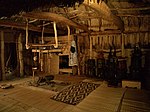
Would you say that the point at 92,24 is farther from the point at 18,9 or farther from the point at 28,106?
the point at 18,9

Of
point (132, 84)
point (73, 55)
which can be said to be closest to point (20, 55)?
point (73, 55)

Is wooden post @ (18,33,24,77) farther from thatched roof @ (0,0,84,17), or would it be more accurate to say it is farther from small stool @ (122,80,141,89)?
thatched roof @ (0,0,84,17)

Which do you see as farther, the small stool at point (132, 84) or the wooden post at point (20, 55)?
the wooden post at point (20, 55)

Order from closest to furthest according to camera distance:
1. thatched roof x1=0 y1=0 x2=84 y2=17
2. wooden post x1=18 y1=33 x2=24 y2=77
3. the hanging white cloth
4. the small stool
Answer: thatched roof x1=0 y1=0 x2=84 y2=17
the small stool
the hanging white cloth
wooden post x1=18 y1=33 x2=24 y2=77

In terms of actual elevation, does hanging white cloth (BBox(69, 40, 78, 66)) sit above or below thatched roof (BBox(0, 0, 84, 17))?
below

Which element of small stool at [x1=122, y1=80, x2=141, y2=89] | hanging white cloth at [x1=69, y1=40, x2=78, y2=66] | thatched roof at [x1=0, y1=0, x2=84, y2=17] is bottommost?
small stool at [x1=122, y1=80, x2=141, y2=89]

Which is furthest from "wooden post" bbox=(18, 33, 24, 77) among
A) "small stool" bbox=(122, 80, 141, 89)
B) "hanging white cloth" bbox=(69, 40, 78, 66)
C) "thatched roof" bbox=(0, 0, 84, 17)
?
"thatched roof" bbox=(0, 0, 84, 17)

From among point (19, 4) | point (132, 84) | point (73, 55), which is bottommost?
point (132, 84)

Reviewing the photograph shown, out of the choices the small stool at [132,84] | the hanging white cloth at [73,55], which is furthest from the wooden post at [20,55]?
the small stool at [132,84]

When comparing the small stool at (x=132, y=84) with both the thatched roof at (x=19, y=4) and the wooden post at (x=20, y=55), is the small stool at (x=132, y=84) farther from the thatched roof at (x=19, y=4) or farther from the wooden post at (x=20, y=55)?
the wooden post at (x=20, y=55)

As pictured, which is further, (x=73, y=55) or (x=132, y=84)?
(x=73, y=55)

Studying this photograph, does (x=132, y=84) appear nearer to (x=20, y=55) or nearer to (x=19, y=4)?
(x=19, y=4)

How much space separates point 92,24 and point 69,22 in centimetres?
495

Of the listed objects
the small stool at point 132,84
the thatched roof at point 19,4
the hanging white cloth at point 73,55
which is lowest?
the small stool at point 132,84
